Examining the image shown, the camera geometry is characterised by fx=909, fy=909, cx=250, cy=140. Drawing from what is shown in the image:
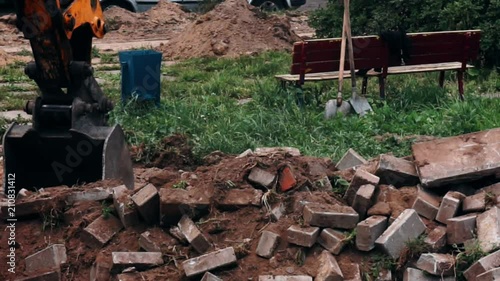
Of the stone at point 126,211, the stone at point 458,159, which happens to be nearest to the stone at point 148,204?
the stone at point 126,211

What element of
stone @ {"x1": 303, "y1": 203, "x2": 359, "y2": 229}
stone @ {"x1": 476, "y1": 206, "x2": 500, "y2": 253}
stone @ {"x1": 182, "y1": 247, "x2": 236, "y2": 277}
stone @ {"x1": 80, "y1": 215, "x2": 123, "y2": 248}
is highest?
stone @ {"x1": 476, "y1": 206, "x2": 500, "y2": 253}

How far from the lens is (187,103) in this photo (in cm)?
1028

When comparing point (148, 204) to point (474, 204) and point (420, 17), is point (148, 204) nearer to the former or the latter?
point (474, 204)

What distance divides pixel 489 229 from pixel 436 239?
30 centimetres

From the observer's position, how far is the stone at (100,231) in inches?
→ 215

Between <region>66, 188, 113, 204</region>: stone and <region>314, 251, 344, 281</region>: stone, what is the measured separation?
58.1 inches

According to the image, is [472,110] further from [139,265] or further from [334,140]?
[139,265]

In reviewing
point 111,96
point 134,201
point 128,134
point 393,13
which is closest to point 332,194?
point 134,201

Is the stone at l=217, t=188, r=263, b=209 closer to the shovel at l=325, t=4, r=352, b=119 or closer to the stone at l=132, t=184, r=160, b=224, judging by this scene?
the stone at l=132, t=184, r=160, b=224

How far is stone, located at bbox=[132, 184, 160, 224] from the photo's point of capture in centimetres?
545

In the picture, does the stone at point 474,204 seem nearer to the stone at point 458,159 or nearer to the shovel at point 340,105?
the stone at point 458,159

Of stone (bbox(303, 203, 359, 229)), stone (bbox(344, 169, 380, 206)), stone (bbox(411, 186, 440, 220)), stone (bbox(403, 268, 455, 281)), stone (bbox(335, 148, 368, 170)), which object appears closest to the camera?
stone (bbox(403, 268, 455, 281))

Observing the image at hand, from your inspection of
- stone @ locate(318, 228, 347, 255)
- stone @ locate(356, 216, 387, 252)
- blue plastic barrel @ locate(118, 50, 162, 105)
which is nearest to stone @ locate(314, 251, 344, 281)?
stone @ locate(318, 228, 347, 255)

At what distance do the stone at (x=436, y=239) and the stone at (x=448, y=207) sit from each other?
0.34 feet
